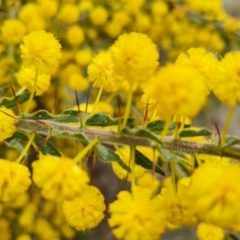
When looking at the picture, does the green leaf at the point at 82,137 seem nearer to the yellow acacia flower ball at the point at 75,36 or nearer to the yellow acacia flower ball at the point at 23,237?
Answer: the yellow acacia flower ball at the point at 23,237

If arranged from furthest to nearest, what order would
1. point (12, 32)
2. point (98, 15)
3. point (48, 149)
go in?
point (98, 15) < point (12, 32) < point (48, 149)

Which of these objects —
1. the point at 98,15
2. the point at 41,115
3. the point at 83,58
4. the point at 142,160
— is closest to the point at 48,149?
the point at 41,115

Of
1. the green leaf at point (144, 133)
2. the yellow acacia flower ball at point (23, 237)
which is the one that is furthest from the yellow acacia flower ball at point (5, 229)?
the green leaf at point (144, 133)

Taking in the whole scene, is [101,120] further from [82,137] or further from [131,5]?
[131,5]

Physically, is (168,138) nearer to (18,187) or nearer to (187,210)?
(187,210)

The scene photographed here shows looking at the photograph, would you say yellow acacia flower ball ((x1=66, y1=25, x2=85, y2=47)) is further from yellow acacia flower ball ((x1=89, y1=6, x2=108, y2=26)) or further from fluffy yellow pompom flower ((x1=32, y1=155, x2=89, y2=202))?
fluffy yellow pompom flower ((x1=32, y1=155, x2=89, y2=202))

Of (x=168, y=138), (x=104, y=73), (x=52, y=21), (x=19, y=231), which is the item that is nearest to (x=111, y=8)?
(x=52, y=21)
